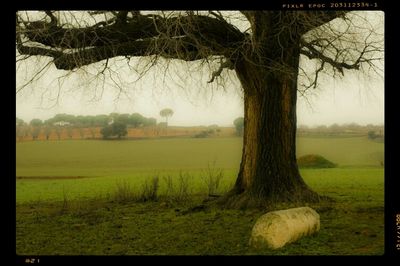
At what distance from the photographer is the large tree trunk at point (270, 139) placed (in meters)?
10.1

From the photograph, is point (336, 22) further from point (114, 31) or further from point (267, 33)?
point (114, 31)

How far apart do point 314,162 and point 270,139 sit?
10.1 m

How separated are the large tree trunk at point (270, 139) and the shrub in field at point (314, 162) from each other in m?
9.36

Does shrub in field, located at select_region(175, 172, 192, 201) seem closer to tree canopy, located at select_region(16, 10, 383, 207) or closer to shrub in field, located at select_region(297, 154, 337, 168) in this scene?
tree canopy, located at select_region(16, 10, 383, 207)

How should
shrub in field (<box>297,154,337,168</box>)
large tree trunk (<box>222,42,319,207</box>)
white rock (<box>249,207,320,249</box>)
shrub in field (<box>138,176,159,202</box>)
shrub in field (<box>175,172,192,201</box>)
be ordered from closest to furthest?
white rock (<box>249,207,320,249</box>)
large tree trunk (<box>222,42,319,207</box>)
shrub in field (<box>175,172,192,201</box>)
shrub in field (<box>138,176,159,202</box>)
shrub in field (<box>297,154,337,168</box>)

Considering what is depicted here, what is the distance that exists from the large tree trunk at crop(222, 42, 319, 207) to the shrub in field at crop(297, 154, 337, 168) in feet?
30.7

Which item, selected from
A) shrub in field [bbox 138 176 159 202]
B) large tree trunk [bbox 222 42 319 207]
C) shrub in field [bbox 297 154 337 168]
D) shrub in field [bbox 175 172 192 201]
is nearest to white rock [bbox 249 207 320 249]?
large tree trunk [bbox 222 42 319 207]

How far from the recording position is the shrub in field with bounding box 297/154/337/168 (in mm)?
19547

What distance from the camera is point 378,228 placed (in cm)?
834

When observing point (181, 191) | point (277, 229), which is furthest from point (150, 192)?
point (277, 229)

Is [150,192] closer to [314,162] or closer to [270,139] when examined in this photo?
[270,139]

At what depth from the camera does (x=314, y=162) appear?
1975 centimetres

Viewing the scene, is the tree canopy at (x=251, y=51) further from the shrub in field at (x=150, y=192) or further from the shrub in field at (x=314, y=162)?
the shrub in field at (x=314, y=162)
